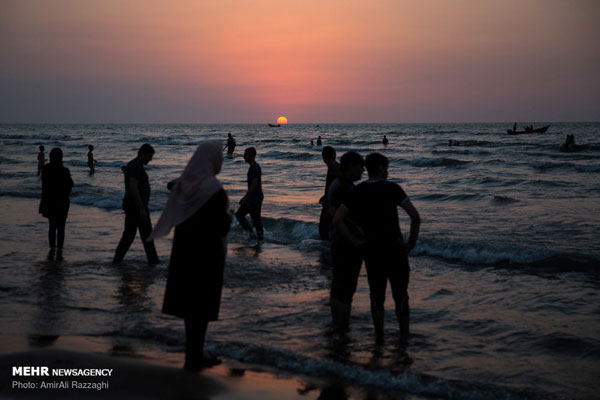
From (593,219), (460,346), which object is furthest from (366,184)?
(593,219)

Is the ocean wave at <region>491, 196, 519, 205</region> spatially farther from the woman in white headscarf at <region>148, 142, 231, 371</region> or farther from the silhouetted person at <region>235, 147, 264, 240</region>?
the woman in white headscarf at <region>148, 142, 231, 371</region>

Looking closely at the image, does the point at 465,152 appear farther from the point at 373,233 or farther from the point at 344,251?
the point at 373,233

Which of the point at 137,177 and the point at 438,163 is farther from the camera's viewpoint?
the point at 438,163

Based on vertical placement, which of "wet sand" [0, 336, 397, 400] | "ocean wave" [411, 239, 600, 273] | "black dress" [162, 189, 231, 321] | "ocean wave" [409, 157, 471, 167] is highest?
"black dress" [162, 189, 231, 321]

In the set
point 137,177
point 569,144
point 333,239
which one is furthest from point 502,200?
point 569,144

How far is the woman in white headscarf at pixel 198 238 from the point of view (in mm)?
4148

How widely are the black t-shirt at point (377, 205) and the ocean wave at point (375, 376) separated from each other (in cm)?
115

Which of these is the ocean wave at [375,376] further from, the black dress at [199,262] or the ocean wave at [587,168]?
the ocean wave at [587,168]

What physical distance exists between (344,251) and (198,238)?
5.43ft

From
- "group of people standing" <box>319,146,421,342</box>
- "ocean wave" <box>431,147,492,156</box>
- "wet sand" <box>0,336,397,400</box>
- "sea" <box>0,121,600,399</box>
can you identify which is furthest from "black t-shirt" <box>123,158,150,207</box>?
"ocean wave" <box>431,147,492,156</box>

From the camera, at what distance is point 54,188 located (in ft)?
29.3

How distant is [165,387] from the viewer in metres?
3.96

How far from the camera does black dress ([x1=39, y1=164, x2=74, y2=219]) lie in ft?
29.2

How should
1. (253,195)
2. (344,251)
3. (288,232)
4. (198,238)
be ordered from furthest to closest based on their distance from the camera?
(288,232) → (253,195) → (344,251) → (198,238)
